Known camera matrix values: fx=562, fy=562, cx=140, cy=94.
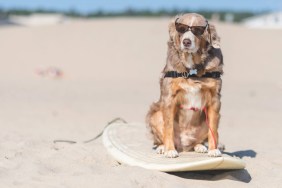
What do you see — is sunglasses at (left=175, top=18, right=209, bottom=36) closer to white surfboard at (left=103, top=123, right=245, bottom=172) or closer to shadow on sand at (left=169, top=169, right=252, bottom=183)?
white surfboard at (left=103, top=123, right=245, bottom=172)

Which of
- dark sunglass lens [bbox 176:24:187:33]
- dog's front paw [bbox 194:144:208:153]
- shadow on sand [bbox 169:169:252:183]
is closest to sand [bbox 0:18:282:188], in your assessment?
shadow on sand [bbox 169:169:252:183]

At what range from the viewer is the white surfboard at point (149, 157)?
15.7 feet

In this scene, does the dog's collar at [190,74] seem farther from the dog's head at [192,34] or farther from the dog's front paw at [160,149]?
the dog's front paw at [160,149]

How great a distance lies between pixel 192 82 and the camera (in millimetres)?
5102

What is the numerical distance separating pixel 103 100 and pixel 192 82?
8209 millimetres

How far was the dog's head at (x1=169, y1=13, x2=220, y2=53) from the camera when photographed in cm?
493

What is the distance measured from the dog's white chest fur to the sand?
63 cm

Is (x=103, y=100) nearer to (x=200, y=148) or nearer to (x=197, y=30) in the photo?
(x=200, y=148)

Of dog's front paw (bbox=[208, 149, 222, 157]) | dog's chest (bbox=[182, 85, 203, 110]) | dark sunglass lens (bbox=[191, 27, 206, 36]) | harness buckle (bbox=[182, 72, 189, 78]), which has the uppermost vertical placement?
dark sunglass lens (bbox=[191, 27, 206, 36])

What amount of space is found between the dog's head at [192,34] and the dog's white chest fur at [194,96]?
0.35 m

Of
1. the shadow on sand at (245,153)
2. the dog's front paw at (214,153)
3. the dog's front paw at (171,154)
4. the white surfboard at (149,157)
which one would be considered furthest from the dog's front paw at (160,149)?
the shadow on sand at (245,153)

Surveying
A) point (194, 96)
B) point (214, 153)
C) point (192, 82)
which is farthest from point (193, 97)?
point (214, 153)

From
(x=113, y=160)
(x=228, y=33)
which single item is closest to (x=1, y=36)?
(x=228, y=33)

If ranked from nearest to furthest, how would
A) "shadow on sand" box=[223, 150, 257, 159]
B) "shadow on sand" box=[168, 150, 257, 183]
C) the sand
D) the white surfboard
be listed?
1. the white surfboard
2. the sand
3. "shadow on sand" box=[168, 150, 257, 183]
4. "shadow on sand" box=[223, 150, 257, 159]
